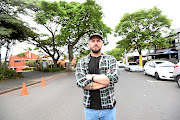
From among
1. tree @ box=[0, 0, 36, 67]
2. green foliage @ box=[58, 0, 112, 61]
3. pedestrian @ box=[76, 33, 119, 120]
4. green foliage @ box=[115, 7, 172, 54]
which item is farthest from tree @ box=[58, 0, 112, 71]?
pedestrian @ box=[76, 33, 119, 120]

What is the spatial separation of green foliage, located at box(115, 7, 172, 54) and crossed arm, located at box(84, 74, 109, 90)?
18874mm

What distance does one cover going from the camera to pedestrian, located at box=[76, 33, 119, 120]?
1591 millimetres

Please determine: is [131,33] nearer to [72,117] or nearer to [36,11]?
[36,11]

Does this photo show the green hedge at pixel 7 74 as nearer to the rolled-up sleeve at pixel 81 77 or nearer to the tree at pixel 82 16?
the tree at pixel 82 16

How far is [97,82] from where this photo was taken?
159cm

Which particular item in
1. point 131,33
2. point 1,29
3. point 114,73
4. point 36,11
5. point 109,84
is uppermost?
point 36,11

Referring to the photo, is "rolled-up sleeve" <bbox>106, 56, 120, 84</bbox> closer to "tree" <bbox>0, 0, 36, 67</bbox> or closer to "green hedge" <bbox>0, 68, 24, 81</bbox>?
"tree" <bbox>0, 0, 36, 67</bbox>

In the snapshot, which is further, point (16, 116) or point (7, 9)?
point (7, 9)

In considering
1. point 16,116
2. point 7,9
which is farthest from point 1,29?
point 16,116

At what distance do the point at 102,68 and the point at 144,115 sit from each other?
240 centimetres

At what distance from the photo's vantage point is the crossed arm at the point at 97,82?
158cm

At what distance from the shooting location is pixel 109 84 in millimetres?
1669

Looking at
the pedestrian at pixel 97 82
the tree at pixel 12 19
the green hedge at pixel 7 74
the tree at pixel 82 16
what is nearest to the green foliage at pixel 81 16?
the tree at pixel 82 16

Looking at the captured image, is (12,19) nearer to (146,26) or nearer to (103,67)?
(103,67)
